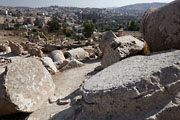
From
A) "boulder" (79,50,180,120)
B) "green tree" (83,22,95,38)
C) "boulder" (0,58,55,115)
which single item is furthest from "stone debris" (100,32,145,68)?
"green tree" (83,22,95,38)

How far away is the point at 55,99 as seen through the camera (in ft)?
17.1

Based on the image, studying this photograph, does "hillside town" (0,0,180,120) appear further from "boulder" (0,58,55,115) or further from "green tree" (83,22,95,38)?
"green tree" (83,22,95,38)

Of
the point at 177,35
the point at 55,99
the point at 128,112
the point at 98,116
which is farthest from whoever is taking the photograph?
the point at 55,99

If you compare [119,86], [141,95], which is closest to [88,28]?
[119,86]

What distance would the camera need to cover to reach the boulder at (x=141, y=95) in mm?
2756

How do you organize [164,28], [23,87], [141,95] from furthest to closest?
[23,87]
[164,28]
[141,95]

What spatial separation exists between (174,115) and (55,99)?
357cm

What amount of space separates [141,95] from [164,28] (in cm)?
212

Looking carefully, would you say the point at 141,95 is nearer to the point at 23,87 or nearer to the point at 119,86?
the point at 119,86

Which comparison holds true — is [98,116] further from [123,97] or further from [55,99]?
[55,99]

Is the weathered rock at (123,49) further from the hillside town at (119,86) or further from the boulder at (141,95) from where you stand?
the boulder at (141,95)

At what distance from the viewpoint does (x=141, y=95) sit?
2857mm

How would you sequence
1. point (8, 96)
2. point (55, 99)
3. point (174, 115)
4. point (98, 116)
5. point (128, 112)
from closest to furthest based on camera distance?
1. point (174, 115)
2. point (128, 112)
3. point (98, 116)
4. point (8, 96)
5. point (55, 99)

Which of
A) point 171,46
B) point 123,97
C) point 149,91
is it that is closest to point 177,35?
point 171,46
